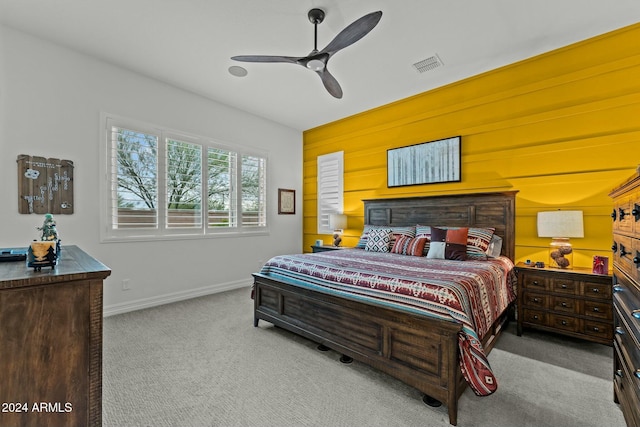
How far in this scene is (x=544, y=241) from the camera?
3.30 m

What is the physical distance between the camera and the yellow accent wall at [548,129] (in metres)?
2.93

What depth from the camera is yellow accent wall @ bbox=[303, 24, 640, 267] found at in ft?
9.61

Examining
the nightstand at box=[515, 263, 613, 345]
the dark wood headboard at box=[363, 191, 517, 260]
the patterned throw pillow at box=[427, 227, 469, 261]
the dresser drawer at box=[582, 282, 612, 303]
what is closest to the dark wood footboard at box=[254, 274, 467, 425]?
the patterned throw pillow at box=[427, 227, 469, 261]

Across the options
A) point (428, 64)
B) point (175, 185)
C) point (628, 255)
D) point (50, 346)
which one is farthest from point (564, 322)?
point (175, 185)

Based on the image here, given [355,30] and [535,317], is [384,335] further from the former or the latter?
[355,30]

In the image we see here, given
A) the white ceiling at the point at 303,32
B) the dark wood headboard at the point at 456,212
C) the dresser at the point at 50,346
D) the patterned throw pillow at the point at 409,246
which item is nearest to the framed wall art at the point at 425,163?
the dark wood headboard at the point at 456,212

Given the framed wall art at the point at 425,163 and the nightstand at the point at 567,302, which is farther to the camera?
the framed wall art at the point at 425,163

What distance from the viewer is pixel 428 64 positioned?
354 centimetres

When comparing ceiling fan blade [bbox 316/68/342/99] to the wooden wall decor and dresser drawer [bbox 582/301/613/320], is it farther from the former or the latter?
dresser drawer [bbox 582/301/613/320]

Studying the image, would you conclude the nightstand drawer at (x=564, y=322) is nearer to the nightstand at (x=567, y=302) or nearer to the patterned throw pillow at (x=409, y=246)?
the nightstand at (x=567, y=302)

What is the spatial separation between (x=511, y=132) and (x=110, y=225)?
5.05 meters

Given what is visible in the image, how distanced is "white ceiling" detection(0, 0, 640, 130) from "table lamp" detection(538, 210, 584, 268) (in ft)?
6.15

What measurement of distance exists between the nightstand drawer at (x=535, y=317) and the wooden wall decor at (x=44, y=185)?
5.03 m

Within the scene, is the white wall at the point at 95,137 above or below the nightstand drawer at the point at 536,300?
above
